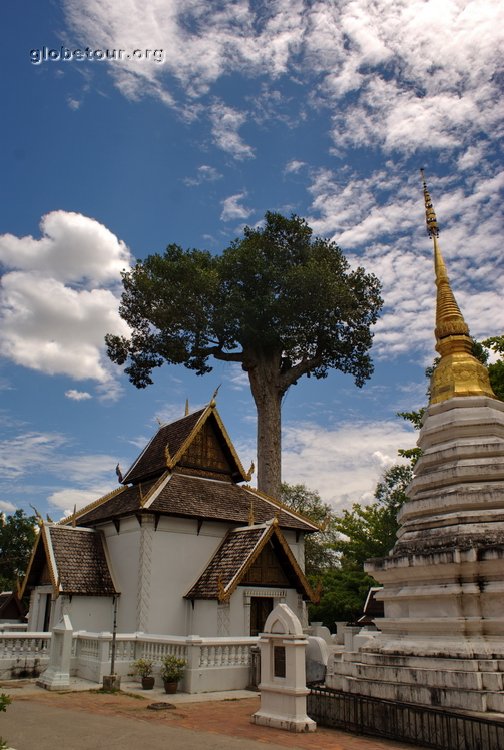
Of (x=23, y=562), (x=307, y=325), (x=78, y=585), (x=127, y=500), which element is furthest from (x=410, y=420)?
(x=23, y=562)

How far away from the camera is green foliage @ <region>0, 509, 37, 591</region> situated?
4072 centimetres

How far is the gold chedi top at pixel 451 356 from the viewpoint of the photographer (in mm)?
10750

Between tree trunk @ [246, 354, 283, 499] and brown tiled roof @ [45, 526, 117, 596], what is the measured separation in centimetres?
900

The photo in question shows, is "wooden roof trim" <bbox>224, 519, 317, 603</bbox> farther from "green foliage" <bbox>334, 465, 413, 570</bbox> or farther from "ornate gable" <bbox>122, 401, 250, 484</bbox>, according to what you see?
"green foliage" <bbox>334, 465, 413, 570</bbox>

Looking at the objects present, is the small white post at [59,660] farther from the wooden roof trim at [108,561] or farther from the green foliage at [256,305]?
the green foliage at [256,305]

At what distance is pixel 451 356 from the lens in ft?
37.2

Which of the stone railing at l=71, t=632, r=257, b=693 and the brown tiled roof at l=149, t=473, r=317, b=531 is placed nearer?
the stone railing at l=71, t=632, r=257, b=693

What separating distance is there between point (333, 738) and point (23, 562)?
37872 mm

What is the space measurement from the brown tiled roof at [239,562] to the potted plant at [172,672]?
104 inches

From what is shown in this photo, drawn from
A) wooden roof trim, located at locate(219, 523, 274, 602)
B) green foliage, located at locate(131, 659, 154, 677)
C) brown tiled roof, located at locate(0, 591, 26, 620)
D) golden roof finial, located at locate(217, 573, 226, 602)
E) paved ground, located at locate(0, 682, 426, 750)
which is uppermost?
wooden roof trim, located at locate(219, 523, 274, 602)

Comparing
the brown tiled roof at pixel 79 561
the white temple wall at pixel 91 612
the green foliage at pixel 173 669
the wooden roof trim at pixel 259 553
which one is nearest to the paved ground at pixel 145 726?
the green foliage at pixel 173 669

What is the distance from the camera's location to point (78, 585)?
16.0 metres

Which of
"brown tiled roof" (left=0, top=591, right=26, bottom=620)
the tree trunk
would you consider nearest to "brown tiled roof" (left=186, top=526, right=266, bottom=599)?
the tree trunk

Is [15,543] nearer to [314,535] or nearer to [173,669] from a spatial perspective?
[314,535]
